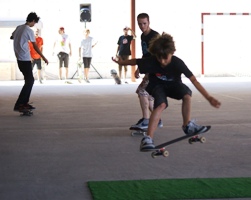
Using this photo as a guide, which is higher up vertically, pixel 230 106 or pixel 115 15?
pixel 115 15

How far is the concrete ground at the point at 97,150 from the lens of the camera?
6.70 m

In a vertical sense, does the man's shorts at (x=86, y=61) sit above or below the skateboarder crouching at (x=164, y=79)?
below

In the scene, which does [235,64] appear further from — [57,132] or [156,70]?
[156,70]

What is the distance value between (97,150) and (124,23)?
1972 cm

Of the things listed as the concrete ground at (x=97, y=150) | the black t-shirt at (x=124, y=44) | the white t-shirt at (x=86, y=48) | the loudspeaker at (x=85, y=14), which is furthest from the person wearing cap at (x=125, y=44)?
the concrete ground at (x=97, y=150)

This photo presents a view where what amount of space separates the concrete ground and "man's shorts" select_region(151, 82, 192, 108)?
0.72 meters

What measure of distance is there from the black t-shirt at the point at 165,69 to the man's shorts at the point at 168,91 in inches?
2.4

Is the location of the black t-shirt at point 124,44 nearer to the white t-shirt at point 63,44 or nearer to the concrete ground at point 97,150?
the white t-shirt at point 63,44

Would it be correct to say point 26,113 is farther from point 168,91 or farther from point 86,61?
point 86,61

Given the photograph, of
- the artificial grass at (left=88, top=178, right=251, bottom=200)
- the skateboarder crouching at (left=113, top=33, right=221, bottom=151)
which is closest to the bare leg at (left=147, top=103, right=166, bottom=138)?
the skateboarder crouching at (left=113, top=33, right=221, bottom=151)

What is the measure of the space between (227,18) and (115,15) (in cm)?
454

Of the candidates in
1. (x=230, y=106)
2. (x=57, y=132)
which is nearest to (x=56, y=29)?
(x=230, y=106)

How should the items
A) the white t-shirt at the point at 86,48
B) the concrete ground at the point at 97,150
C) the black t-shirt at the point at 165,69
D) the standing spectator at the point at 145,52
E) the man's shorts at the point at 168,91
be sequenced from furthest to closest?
the white t-shirt at the point at 86,48, the standing spectator at the point at 145,52, the man's shorts at the point at 168,91, the black t-shirt at the point at 165,69, the concrete ground at the point at 97,150

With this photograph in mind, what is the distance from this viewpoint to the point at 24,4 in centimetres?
2730
